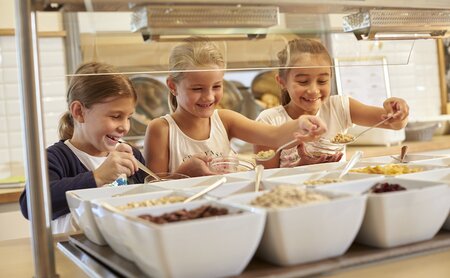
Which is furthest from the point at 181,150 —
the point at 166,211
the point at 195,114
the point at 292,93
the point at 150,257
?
the point at 150,257

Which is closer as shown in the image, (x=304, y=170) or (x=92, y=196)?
(x=92, y=196)

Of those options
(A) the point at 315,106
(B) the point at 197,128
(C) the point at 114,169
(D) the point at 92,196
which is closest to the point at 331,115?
(A) the point at 315,106

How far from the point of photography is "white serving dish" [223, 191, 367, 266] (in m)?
0.92

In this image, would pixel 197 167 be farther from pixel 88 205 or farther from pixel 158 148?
pixel 88 205

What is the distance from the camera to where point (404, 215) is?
39.9 inches

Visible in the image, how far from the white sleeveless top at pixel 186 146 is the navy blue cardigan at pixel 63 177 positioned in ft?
0.32

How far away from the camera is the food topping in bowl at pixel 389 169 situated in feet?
4.27

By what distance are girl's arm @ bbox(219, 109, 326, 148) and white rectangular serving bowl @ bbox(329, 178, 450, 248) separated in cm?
46

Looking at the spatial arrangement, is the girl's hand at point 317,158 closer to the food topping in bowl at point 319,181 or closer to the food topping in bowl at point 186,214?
the food topping in bowl at point 319,181

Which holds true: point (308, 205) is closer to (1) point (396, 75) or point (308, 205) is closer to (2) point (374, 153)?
(2) point (374, 153)

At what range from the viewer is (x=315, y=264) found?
95cm

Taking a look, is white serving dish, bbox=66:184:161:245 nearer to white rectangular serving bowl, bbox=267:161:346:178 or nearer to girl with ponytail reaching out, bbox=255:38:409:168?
white rectangular serving bowl, bbox=267:161:346:178

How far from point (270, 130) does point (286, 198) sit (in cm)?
95

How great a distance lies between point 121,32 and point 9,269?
Result: 49cm
